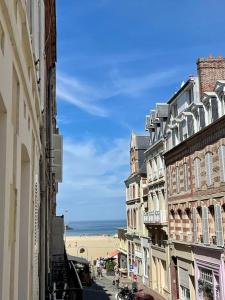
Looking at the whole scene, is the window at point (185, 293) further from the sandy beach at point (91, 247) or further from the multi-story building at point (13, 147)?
the sandy beach at point (91, 247)

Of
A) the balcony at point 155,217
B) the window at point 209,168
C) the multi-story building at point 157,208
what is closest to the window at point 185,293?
the multi-story building at point 157,208

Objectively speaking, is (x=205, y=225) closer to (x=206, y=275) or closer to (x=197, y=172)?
(x=206, y=275)

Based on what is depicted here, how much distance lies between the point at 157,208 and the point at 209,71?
13157 millimetres

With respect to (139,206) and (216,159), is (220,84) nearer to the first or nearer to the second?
(216,159)

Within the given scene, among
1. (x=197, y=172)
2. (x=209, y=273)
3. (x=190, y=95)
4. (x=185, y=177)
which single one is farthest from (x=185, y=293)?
(x=190, y=95)

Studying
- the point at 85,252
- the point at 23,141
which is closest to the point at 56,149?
the point at 23,141

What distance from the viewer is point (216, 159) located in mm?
24359

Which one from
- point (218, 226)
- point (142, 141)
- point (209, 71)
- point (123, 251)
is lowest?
A: point (123, 251)

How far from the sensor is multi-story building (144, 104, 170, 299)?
34.8 m

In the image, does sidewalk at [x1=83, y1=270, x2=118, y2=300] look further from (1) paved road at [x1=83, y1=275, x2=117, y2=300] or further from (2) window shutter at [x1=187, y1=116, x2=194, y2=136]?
(2) window shutter at [x1=187, y1=116, x2=194, y2=136]

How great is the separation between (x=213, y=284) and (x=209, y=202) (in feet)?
14.8

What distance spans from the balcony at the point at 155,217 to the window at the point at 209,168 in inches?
366

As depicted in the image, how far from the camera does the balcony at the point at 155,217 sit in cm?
3450

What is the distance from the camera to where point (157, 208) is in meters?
36.9
